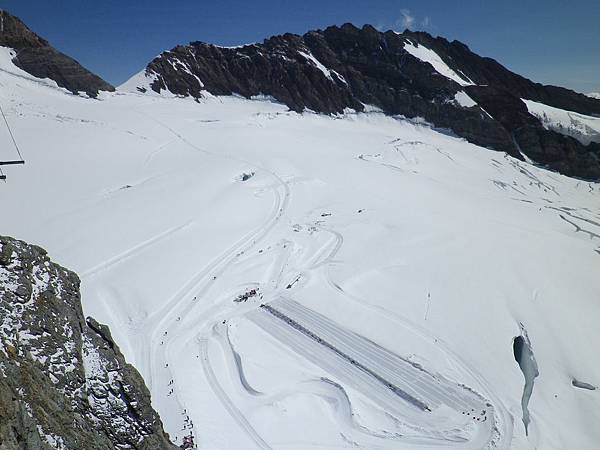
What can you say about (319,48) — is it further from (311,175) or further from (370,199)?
(370,199)

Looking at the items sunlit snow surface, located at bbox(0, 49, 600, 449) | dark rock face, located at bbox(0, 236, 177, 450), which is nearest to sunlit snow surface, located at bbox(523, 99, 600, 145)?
sunlit snow surface, located at bbox(0, 49, 600, 449)

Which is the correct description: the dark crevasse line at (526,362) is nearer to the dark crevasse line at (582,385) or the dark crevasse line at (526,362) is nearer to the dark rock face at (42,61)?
the dark crevasse line at (582,385)

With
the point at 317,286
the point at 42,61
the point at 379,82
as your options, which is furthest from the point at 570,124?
the point at 42,61

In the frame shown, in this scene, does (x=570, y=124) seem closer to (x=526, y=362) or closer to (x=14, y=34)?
(x=526, y=362)

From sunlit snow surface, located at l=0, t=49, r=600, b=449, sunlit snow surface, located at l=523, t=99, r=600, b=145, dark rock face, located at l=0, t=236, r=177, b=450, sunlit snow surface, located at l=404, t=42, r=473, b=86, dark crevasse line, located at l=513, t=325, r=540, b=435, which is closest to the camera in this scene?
dark rock face, located at l=0, t=236, r=177, b=450

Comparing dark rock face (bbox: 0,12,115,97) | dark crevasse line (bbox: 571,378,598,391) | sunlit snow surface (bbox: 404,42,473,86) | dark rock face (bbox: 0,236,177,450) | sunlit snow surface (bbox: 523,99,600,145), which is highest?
sunlit snow surface (bbox: 404,42,473,86)

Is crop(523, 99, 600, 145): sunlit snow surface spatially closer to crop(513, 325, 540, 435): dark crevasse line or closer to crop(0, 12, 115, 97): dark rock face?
crop(513, 325, 540, 435): dark crevasse line
